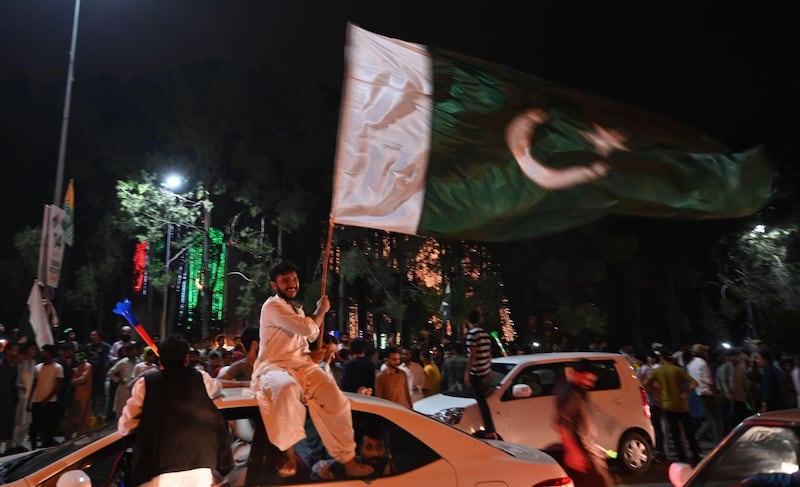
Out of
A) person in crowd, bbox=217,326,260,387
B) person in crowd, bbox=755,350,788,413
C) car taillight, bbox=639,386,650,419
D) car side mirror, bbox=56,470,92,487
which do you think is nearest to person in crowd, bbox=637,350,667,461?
car taillight, bbox=639,386,650,419

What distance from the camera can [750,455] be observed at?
148 inches

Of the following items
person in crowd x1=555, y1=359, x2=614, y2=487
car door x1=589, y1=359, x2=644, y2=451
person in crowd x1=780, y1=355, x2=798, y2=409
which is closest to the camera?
person in crowd x1=555, y1=359, x2=614, y2=487

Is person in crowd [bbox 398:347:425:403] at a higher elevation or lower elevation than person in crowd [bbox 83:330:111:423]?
higher

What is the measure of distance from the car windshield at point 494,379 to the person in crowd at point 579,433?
13.1 ft

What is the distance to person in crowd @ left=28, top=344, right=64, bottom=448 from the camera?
10438 millimetres

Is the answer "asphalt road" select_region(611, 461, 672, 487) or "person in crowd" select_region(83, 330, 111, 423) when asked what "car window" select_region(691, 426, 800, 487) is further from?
"person in crowd" select_region(83, 330, 111, 423)

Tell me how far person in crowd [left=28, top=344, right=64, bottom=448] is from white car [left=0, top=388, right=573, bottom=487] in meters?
6.62

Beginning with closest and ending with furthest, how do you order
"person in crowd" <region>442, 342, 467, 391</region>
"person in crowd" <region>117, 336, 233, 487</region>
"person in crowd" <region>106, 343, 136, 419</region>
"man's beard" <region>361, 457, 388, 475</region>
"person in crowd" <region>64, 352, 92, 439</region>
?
1. "person in crowd" <region>117, 336, 233, 487</region>
2. "man's beard" <region>361, 457, 388, 475</region>
3. "person in crowd" <region>106, 343, 136, 419</region>
4. "person in crowd" <region>64, 352, 92, 439</region>
5. "person in crowd" <region>442, 342, 467, 391</region>

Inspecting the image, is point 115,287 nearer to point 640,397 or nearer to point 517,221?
point 640,397

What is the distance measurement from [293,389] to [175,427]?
75cm

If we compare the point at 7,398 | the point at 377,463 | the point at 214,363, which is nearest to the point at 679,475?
the point at 377,463

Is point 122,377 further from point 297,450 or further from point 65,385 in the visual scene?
point 297,450

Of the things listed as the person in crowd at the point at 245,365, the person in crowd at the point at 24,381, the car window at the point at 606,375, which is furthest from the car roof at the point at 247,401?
the person in crowd at the point at 24,381

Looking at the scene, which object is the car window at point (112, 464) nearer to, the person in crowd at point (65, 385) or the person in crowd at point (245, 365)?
the person in crowd at point (245, 365)
